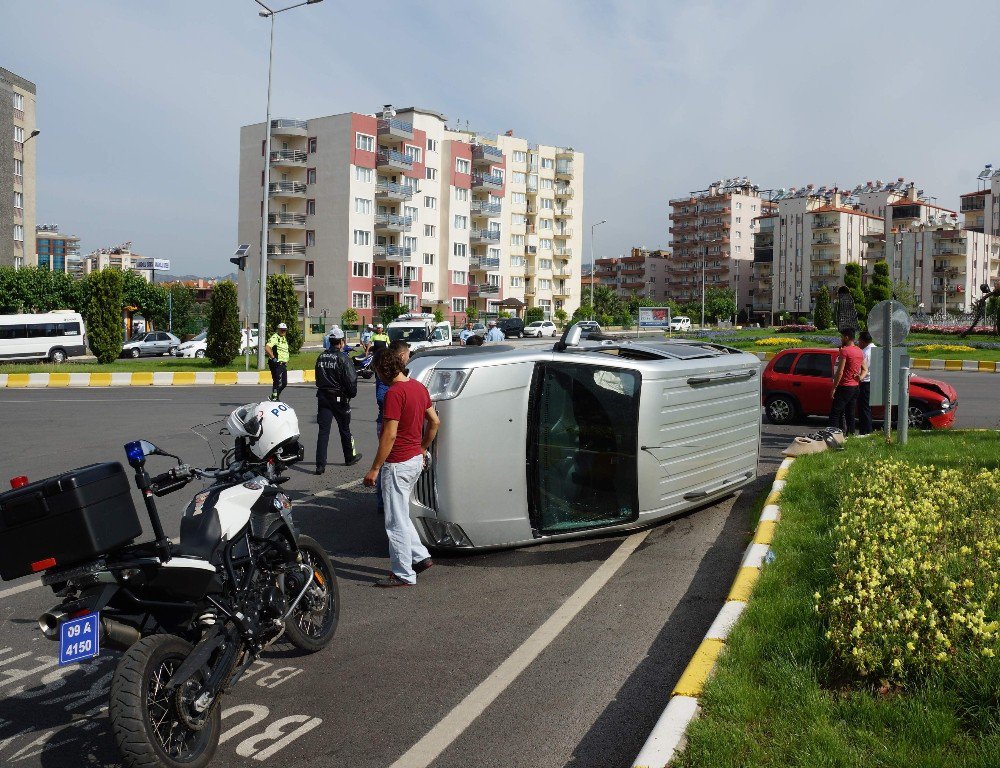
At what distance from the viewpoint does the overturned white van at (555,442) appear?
22.9 feet

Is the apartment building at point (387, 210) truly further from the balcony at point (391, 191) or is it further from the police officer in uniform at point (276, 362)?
the police officer in uniform at point (276, 362)

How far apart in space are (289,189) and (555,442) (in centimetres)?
7432

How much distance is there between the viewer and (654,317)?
4884cm

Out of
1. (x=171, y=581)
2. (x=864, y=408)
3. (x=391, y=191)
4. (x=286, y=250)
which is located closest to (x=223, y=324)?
(x=864, y=408)

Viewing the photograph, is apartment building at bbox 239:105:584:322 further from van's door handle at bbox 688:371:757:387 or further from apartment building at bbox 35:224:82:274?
apartment building at bbox 35:224:82:274

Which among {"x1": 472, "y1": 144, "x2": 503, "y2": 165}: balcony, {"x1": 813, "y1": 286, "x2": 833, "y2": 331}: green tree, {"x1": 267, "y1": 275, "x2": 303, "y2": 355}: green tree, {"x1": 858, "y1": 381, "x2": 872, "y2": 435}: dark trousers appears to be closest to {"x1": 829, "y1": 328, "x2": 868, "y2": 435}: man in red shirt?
{"x1": 858, "y1": 381, "x2": 872, "y2": 435}: dark trousers

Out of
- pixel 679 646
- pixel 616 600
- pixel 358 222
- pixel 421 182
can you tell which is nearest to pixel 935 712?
pixel 679 646

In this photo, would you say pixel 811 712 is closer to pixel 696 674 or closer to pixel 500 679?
pixel 696 674

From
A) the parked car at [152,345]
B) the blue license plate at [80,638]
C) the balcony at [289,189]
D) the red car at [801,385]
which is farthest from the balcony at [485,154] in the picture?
the blue license plate at [80,638]

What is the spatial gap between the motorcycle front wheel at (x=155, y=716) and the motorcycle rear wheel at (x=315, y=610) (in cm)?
110

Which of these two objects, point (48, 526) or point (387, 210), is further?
point (387, 210)

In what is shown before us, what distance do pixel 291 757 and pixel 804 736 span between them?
2205 mm

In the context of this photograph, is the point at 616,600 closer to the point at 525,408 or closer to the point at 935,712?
the point at 525,408

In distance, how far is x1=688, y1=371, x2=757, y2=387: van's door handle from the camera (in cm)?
797
